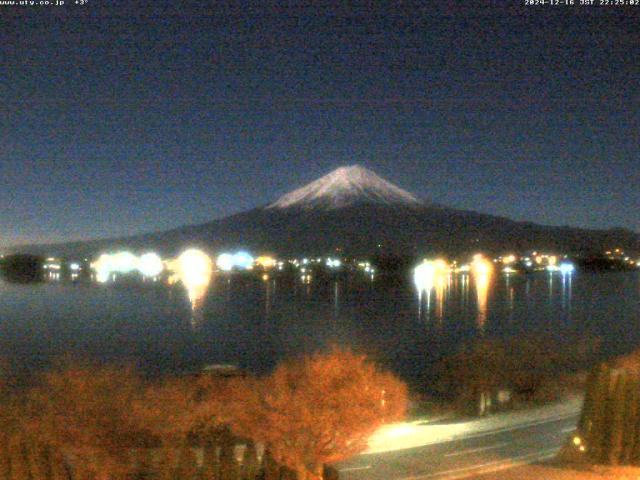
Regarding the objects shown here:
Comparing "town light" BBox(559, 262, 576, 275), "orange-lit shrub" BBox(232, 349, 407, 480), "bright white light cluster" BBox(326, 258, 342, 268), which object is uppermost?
"bright white light cluster" BBox(326, 258, 342, 268)

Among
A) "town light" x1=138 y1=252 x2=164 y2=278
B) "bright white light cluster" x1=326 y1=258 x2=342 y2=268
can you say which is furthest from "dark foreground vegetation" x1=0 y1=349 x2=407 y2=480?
"town light" x1=138 y1=252 x2=164 y2=278

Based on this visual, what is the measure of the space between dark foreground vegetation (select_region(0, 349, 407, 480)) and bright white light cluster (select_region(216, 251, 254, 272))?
176 feet

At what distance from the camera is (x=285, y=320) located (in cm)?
3006

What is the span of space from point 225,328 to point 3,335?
21.8 feet

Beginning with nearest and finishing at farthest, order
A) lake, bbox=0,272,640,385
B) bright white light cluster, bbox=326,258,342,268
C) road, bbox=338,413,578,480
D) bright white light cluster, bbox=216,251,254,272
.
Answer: road, bbox=338,413,578,480
lake, bbox=0,272,640,385
bright white light cluster, bbox=326,258,342,268
bright white light cluster, bbox=216,251,254,272

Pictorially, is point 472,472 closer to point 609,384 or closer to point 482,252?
point 609,384

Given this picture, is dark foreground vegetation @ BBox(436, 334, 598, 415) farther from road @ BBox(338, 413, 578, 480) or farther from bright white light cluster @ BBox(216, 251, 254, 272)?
bright white light cluster @ BBox(216, 251, 254, 272)

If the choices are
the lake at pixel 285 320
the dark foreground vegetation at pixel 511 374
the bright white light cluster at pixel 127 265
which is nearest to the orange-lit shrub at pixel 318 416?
the dark foreground vegetation at pixel 511 374

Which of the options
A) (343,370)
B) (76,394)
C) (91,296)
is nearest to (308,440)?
(343,370)

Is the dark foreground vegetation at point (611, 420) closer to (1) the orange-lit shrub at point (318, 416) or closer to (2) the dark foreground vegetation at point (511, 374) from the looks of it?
(1) the orange-lit shrub at point (318, 416)

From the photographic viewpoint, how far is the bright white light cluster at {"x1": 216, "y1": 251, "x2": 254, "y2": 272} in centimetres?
6358

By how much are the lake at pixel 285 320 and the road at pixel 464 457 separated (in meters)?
8.20

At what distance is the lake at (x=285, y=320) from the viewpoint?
2195cm

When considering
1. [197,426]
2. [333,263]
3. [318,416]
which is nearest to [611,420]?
[318,416]
